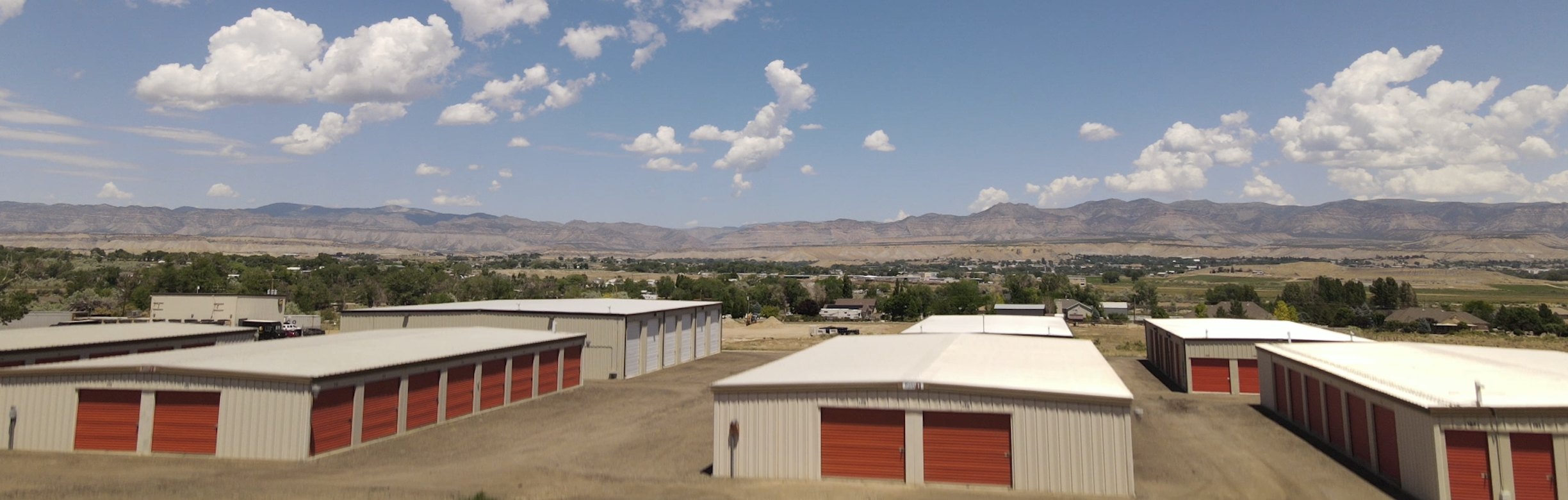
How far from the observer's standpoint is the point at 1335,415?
86.6ft

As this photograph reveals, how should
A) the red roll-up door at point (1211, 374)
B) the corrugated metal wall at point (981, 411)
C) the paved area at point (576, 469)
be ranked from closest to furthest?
the corrugated metal wall at point (981, 411) → the paved area at point (576, 469) → the red roll-up door at point (1211, 374)

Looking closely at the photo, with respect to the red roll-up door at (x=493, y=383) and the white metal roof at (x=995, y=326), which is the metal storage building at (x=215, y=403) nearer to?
the red roll-up door at (x=493, y=383)

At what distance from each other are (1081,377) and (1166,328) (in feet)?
84.9

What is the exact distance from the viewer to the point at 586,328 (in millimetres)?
44031

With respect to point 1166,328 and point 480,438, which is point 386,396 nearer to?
point 480,438

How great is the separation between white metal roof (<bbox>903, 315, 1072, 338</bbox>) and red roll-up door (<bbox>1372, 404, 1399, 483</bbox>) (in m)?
23.4

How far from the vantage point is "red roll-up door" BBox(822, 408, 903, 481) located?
70.9 ft

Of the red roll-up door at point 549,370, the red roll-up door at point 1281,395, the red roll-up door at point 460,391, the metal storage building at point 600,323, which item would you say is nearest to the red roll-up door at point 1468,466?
the red roll-up door at point 1281,395

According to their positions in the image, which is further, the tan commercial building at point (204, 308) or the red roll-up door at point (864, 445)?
the tan commercial building at point (204, 308)

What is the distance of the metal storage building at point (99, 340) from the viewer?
3209 centimetres

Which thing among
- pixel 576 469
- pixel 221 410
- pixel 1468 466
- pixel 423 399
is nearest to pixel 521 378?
pixel 423 399

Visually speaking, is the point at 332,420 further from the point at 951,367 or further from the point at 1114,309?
the point at 1114,309

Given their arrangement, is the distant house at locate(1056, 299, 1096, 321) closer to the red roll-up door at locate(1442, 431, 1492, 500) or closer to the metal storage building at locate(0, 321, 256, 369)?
the red roll-up door at locate(1442, 431, 1492, 500)

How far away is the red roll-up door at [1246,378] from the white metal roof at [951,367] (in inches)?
363
